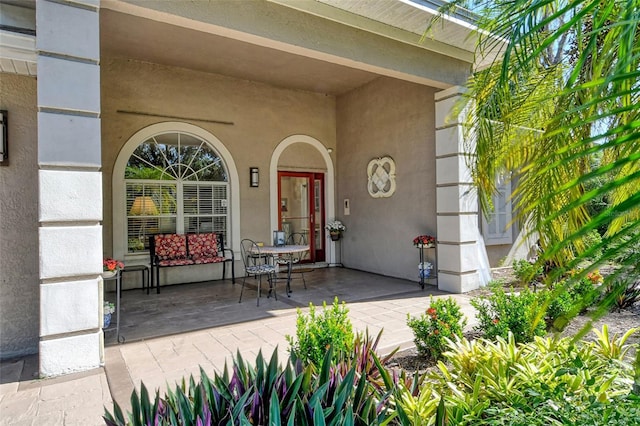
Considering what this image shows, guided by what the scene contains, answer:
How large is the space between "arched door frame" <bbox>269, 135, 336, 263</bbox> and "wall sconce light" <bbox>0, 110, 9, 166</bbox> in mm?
4757

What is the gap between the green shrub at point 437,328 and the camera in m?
2.87

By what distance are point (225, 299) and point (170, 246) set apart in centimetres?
173

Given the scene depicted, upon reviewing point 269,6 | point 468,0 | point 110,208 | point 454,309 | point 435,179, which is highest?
point 269,6

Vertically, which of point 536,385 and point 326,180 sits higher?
point 326,180

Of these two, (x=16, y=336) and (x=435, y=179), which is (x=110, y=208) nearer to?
(x=16, y=336)

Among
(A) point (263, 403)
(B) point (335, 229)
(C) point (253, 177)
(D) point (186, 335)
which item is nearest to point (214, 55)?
(C) point (253, 177)

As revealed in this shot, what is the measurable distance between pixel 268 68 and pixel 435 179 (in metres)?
3.65

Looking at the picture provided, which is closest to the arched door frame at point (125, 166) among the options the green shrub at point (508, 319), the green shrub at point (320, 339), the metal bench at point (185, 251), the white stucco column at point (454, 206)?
the metal bench at point (185, 251)

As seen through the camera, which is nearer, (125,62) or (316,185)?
(125,62)

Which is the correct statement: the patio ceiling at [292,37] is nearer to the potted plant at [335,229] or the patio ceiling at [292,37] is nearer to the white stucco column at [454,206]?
the white stucco column at [454,206]

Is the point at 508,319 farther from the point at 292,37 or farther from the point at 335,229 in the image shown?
the point at 335,229

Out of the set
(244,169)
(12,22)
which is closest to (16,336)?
(12,22)

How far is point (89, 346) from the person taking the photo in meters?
3.03

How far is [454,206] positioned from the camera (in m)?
5.66
